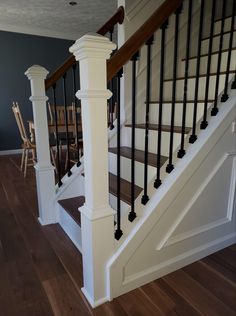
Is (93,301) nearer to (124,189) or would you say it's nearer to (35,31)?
(124,189)

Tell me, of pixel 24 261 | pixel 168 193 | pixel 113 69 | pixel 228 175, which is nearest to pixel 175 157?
pixel 168 193

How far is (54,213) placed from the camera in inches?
89.4

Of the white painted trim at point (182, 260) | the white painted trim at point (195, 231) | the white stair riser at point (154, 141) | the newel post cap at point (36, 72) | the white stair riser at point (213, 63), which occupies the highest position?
the white stair riser at point (213, 63)

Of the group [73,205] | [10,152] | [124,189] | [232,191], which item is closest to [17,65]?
[10,152]

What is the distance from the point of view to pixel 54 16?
14.8 ft

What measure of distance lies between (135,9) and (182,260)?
7.18 ft

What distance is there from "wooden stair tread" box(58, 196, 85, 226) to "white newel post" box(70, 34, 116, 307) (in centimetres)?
54

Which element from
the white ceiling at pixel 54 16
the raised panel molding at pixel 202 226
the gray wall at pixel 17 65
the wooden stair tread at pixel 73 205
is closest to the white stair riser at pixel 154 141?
the raised panel molding at pixel 202 226

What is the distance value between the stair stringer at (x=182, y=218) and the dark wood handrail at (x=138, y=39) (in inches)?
26.2

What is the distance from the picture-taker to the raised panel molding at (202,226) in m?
1.58

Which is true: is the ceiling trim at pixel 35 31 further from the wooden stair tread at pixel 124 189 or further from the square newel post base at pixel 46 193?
the wooden stair tread at pixel 124 189

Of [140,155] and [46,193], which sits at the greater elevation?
[140,155]

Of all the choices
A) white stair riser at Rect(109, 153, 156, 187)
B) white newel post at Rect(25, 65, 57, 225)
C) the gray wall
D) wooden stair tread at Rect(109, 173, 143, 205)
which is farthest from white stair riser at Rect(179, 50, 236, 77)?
the gray wall

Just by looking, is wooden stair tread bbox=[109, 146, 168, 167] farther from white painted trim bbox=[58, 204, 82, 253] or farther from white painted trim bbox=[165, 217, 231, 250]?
white painted trim bbox=[58, 204, 82, 253]
